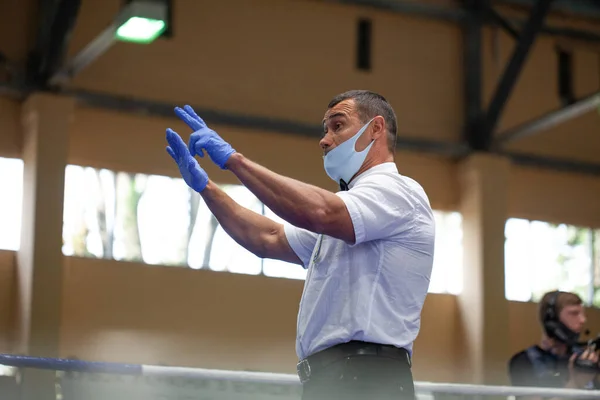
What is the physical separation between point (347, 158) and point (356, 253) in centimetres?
26

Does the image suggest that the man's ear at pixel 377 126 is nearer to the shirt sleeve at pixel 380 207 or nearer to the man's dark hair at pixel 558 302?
the shirt sleeve at pixel 380 207

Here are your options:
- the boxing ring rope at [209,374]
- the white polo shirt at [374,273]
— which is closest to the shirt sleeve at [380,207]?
the white polo shirt at [374,273]

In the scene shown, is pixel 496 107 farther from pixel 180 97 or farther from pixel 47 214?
pixel 47 214

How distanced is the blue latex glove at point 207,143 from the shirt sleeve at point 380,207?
0.88ft

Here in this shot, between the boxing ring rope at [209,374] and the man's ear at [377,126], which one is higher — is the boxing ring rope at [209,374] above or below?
below

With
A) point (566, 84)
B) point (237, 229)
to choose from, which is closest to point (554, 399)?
point (237, 229)

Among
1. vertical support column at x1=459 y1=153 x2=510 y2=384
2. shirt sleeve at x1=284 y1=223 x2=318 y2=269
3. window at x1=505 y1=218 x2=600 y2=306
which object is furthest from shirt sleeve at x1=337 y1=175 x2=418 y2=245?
window at x1=505 y1=218 x2=600 y2=306

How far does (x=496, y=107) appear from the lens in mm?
9852

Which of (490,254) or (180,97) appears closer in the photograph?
(180,97)

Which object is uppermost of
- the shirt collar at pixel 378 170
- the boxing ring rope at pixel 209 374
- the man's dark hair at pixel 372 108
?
the man's dark hair at pixel 372 108

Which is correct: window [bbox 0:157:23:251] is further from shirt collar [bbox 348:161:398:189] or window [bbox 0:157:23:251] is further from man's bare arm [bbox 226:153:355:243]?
man's bare arm [bbox 226:153:355:243]

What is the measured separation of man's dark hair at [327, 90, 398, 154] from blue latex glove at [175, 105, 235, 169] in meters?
0.33

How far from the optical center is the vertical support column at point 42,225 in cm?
809

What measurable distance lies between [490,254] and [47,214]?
409 centimetres
